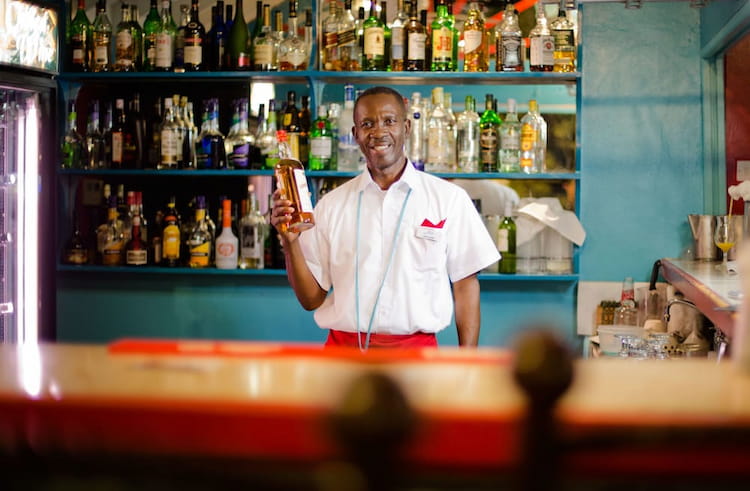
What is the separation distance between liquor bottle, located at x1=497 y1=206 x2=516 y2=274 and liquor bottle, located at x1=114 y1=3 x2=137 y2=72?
1.91 m

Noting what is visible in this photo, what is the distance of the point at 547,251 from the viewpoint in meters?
3.93

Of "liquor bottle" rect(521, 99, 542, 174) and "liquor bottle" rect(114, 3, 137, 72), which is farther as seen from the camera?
"liquor bottle" rect(114, 3, 137, 72)

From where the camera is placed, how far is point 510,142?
3850mm

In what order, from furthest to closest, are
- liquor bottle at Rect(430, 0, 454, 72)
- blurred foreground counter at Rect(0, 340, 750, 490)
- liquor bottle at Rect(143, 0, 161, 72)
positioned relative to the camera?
1. liquor bottle at Rect(143, 0, 161, 72)
2. liquor bottle at Rect(430, 0, 454, 72)
3. blurred foreground counter at Rect(0, 340, 750, 490)

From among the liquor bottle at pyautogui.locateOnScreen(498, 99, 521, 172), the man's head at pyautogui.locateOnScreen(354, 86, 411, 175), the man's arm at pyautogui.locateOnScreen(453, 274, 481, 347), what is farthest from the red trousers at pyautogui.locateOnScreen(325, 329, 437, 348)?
the liquor bottle at pyautogui.locateOnScreen(498, 99, 521, 172)

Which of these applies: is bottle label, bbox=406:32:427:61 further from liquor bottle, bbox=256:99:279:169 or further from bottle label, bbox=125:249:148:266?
bottle label, bbox=125:249:148:266

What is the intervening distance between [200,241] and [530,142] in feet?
5.28

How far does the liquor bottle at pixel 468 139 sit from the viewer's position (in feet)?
12.7

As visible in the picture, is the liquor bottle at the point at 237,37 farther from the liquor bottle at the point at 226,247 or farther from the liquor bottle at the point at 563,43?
the liquor bottle at the point at 563,43

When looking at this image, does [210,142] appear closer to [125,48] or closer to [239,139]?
[239,139]

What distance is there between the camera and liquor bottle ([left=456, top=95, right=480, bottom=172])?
153 inches

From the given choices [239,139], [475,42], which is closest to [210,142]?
[239,139]

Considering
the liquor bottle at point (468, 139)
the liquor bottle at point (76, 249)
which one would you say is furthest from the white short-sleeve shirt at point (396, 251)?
the liquor bottle at point (76, 249)

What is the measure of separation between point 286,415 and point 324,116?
3.11 metres
